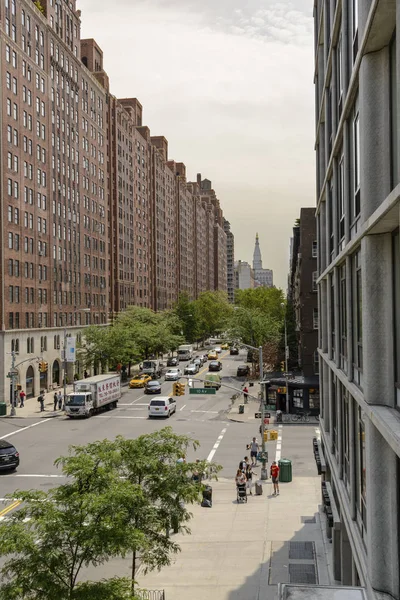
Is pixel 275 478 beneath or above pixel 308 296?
beneath

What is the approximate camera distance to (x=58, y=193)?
70938 millimetres

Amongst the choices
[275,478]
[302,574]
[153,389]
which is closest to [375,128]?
[302,574]

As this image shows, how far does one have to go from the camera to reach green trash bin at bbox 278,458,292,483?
29031mm

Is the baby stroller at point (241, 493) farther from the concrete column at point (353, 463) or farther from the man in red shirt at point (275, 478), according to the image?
the concrete column at point (353, 463)

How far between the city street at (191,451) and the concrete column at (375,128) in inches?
506

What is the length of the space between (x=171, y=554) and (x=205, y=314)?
119 m

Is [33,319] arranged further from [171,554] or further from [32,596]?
[32,596]

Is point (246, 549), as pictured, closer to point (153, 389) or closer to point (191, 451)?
point (191, 451)

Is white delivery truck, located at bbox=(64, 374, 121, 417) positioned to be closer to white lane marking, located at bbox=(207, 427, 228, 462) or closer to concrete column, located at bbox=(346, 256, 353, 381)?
white lane marking, located at bbox=(207, 427, 228, 462)

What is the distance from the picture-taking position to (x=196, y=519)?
2370cm

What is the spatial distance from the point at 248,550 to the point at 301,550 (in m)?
1.82

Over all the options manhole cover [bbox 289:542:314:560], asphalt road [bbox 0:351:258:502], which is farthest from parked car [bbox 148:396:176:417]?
manhole cover [bbox 289:542:314:560]

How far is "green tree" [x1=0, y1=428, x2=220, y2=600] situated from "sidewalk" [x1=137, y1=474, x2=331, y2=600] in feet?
9.80

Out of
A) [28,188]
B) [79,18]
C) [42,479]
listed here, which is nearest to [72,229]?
[28,188]
